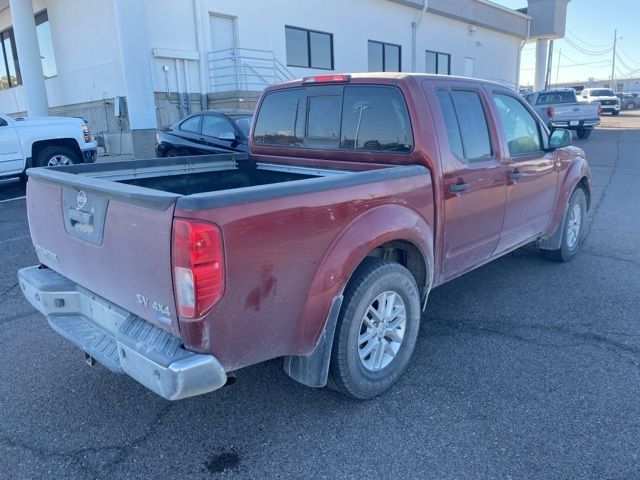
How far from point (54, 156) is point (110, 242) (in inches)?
370

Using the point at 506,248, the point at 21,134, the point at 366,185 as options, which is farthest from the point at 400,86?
the point at 21,134

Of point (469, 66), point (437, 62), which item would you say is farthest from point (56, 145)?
point (469, 66)

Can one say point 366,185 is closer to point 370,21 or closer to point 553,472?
point 553,472

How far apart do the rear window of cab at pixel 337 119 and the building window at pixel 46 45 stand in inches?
708

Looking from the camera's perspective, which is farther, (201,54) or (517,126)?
(201,54)

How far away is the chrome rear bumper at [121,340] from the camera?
88.3 inches

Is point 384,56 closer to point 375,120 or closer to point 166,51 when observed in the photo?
point 166,51

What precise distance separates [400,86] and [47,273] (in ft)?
8.60

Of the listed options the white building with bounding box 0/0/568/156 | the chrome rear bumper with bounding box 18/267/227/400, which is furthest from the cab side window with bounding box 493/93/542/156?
the white building with bounding box 0/0/568/156

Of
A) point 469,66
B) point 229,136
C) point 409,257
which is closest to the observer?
point 409,257

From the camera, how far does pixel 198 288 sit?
2191 millimetres

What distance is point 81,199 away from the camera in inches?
108

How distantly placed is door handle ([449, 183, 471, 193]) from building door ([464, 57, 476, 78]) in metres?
26.2

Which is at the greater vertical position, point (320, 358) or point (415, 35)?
point (415, 35)
